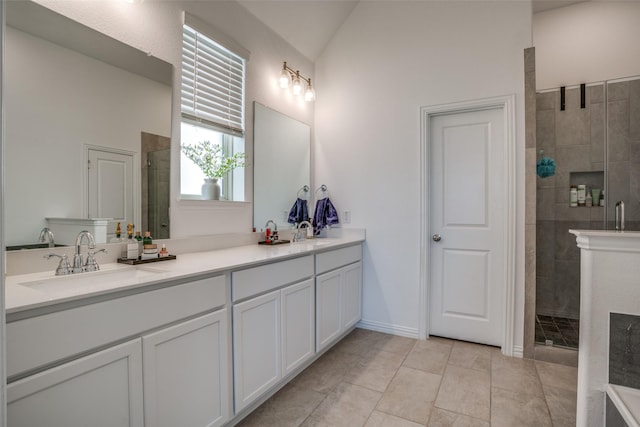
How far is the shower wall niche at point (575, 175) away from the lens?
9.78 ft

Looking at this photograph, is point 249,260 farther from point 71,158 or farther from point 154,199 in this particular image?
point 71,158

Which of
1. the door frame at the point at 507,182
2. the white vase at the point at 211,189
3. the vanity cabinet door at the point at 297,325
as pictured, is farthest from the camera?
the door frame at the point at 507,182

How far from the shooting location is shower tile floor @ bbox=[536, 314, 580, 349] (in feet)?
8.66

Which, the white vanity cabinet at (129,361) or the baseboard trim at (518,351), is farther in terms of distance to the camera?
the baseboard trim at (518,351)

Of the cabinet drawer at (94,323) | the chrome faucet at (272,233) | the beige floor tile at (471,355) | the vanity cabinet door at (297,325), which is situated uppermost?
the chrome faucet at (272,233)

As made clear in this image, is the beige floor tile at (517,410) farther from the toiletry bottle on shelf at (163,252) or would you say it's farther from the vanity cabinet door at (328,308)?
the toiletry bottle on shelf at (163,252)

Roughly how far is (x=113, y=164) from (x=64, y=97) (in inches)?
14.3

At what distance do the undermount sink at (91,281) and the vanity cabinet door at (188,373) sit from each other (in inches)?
9.5

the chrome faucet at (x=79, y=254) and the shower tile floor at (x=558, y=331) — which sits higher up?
the chrome faucet at (x=79, y=254)

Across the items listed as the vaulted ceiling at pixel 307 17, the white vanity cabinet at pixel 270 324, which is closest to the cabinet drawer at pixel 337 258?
the white vanity cabinet at pixel 270 324

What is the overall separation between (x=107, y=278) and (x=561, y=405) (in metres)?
2.57

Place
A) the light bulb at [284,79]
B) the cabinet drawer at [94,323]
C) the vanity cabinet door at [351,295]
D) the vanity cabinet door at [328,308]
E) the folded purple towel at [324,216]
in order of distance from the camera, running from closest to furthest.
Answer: the cabinet drawer at [94,323] < the vanity cabinet door at [328,308] < the vanity cabinet door at [351,295] < the light bulb at [284,79] < the folded purple towel at [324,216]

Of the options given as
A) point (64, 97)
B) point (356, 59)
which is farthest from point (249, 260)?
point (356, 59)

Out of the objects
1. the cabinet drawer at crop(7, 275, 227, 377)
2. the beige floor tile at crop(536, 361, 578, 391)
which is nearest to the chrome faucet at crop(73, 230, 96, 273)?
the cabinet drawer at crop(7, 275, 227, 377)
